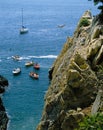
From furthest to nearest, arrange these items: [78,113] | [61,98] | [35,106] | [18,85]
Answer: [18,85] → [35,106] → [61,98] → [78,113]

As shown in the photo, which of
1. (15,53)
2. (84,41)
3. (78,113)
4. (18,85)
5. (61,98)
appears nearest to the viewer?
(78,113)

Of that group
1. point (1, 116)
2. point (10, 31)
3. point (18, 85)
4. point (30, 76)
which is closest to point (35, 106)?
point (1, 116)

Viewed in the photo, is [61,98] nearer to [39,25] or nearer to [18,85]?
[18,85]

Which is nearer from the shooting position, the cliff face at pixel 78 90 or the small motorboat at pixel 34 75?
the cliff face at pixel 78 90

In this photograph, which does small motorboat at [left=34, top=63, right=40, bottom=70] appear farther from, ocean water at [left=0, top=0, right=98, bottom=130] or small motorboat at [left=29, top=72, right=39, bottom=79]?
small motorboat at [left=29, top=72, right=39, bottom=79]

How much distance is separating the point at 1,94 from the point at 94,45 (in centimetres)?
4828

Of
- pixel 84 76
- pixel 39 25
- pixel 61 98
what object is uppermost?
pixel 84 76

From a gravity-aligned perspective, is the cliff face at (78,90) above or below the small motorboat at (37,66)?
above

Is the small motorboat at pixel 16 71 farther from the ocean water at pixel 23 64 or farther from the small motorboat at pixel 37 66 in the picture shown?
the small motorboat at pixel 37 66

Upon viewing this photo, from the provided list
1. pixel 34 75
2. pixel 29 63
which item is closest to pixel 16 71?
pixel 34 75

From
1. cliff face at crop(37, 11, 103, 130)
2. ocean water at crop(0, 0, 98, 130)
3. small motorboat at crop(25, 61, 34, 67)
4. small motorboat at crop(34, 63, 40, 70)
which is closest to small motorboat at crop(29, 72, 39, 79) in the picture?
ocean water at crop(0, 0, 98, 130)


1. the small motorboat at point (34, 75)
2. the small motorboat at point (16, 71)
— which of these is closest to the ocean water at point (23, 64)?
the small motorboat at point (34, 75)

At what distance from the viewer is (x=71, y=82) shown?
1615 inches

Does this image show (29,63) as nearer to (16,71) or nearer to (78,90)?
(16,71)
